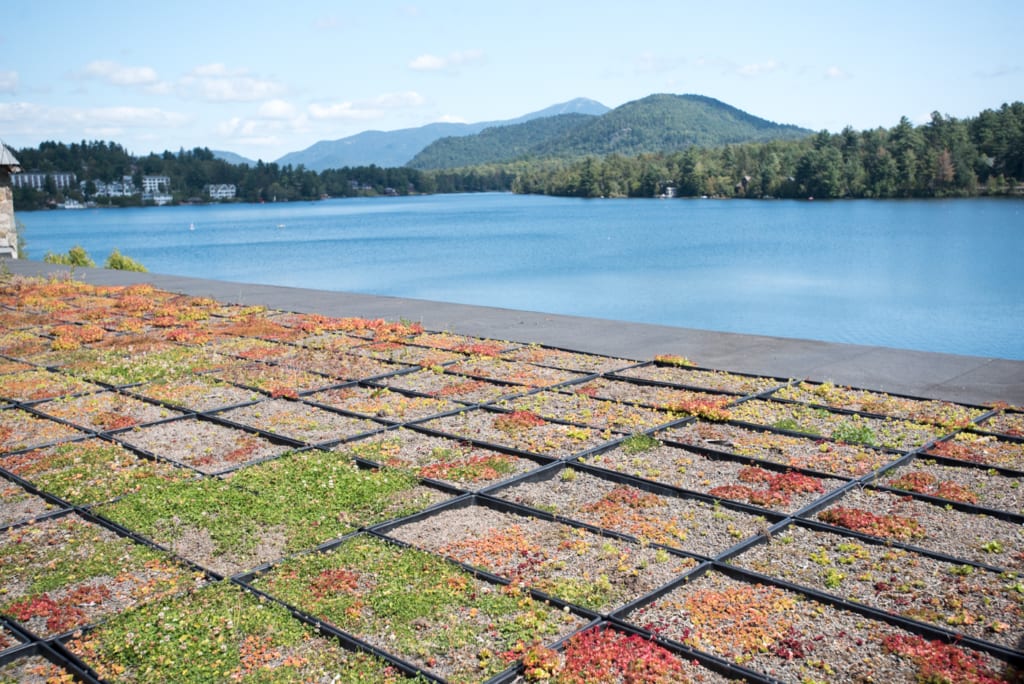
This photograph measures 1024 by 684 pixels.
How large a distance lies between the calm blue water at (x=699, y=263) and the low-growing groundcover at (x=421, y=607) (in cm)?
A: 2108

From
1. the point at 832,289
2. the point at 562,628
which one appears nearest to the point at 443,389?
the point at 562,628

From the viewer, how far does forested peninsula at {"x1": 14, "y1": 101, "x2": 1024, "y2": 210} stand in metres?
84.0

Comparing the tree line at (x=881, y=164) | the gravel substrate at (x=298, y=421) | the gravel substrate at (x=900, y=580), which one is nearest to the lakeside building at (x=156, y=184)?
the tree line at (x=881, y=164)

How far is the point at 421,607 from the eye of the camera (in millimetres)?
4660

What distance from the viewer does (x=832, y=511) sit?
582 centimetres

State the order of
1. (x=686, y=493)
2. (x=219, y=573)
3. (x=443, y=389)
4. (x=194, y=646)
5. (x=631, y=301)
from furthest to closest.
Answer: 1. (x=631, y=301)
2. (x=443, y=389)
3. (x=686, y=493)
4. (x=219, y=573)
5. (x=194, y=646)

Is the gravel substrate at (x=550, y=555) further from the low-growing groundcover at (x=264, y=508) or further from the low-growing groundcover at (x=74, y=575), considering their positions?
the low-growing groundcover at (x=74, y=575)

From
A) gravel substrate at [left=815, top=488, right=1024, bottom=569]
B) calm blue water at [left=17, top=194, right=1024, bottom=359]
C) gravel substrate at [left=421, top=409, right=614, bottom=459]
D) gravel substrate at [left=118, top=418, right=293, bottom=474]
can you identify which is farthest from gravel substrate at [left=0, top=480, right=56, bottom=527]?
calm blue water at [left=17, top=194, right=1024, bottom=359]

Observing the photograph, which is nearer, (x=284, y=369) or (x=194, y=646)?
(x=194, y=646)

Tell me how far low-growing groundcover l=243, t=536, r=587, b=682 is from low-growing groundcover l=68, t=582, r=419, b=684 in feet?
0.58

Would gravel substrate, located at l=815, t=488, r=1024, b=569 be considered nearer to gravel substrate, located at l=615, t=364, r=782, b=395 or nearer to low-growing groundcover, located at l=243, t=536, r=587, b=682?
low-growing groundcover, located at l=243, t=536, r=587, b=682

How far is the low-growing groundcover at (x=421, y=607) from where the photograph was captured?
425cm

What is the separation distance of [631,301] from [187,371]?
76.6 feet

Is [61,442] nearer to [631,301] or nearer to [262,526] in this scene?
[262,526]
